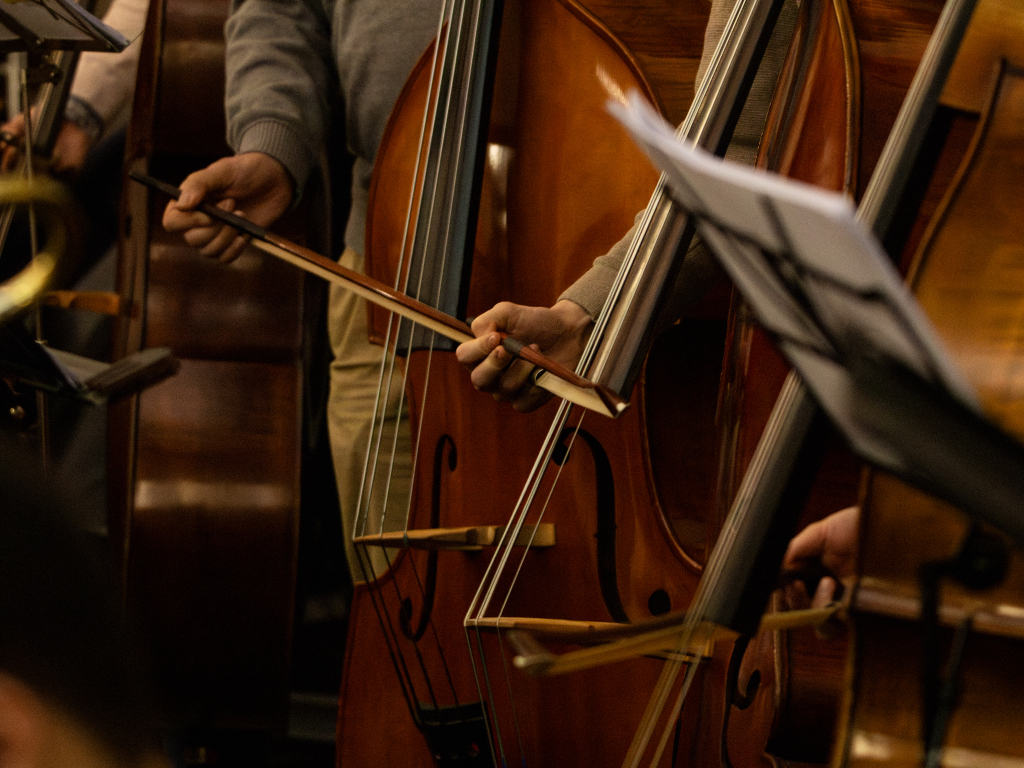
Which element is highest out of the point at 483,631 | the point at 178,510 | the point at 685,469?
the point at 685,469

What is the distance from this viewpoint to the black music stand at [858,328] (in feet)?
0.99

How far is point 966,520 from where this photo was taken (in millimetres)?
453

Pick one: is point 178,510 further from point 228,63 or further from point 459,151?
point 459,151

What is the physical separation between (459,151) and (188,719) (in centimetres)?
97

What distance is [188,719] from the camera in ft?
4.69

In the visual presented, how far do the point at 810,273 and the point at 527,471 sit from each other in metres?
0.56

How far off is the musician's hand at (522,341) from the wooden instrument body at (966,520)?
345mm

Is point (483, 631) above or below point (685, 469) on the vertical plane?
below

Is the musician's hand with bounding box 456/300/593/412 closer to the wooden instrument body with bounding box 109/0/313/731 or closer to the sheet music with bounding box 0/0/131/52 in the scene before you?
the sheet music with bounding box 0/0/131/52

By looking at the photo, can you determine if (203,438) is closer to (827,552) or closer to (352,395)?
(352,395)

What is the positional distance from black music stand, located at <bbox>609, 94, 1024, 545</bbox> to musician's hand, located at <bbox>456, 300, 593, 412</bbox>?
391mm

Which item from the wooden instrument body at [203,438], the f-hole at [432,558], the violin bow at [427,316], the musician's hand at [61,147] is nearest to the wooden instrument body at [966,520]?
the violin bow at [427,316]

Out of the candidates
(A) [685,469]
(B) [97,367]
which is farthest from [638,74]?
(B) [97,367]

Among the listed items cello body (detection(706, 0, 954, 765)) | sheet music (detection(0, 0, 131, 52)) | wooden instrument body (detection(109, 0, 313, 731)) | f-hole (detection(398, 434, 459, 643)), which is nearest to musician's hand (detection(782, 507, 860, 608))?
cello body (detection(706, 0, 954, 765))
